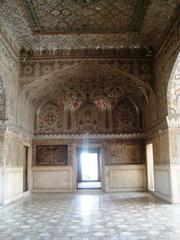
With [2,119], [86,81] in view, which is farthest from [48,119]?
[2,119]

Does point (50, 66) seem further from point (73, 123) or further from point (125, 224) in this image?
point (125, 224)

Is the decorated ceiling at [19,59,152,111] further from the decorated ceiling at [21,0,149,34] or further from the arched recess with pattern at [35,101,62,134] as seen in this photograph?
the decorated ceiling at [21,0,149,34]

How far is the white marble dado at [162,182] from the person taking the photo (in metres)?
7.28

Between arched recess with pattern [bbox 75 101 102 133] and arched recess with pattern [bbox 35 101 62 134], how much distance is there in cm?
77

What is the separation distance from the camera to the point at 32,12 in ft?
21.0

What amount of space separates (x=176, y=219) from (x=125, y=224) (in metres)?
1.08

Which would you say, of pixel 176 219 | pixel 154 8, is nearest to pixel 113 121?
pixel 154 8

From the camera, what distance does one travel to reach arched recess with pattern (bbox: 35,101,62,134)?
423 inches

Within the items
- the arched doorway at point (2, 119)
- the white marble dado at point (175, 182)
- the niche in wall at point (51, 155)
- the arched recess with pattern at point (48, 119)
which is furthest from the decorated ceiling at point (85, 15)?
the niche in wall at point (51, 155)

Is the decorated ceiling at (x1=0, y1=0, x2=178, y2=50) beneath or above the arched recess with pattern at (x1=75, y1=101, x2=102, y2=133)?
above

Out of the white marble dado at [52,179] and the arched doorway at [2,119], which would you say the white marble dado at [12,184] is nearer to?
the arched doorway at [2,119]

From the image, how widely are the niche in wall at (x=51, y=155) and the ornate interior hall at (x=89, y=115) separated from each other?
1.6 inches

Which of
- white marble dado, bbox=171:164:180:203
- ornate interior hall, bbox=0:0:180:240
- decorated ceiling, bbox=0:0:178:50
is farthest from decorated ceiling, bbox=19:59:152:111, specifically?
white marble dado, bbox=171:164:180:203

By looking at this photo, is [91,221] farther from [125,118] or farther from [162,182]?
[125,118]
